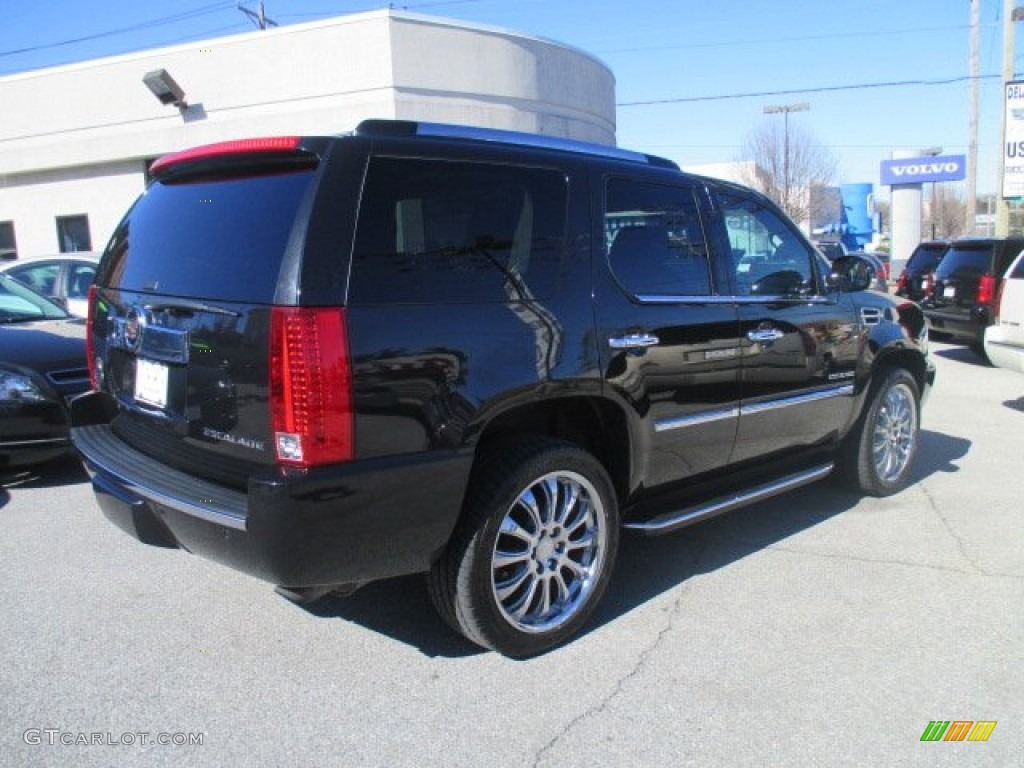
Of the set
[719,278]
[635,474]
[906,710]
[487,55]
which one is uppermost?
[487,55]

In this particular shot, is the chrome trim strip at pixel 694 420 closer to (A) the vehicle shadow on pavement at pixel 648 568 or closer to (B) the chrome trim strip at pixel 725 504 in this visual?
(B) the chrome trim strip at pixel 725 504

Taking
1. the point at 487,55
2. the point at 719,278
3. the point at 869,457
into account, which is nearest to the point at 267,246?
the point at 719,278

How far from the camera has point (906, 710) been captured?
3.07 metres

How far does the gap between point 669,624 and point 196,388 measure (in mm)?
2156

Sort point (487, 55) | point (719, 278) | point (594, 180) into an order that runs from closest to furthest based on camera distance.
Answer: point (594, 180)
point (719, 278)
point (487, 55)

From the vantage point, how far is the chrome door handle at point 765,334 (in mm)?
4266

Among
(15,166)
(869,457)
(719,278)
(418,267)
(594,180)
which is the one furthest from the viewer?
(15,166)

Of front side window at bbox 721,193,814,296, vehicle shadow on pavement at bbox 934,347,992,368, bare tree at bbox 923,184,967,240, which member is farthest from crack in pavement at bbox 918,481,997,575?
bare tree at bbox 923,184,967,240

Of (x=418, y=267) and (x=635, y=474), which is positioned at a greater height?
(x=418, y=267)

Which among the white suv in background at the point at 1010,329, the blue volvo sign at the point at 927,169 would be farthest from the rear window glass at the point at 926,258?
the blue volvo sign at the point at 927,169

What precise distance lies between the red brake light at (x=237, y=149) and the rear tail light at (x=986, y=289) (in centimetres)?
1129

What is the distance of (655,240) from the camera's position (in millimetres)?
3973

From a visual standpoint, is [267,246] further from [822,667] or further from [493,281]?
[822,667]
